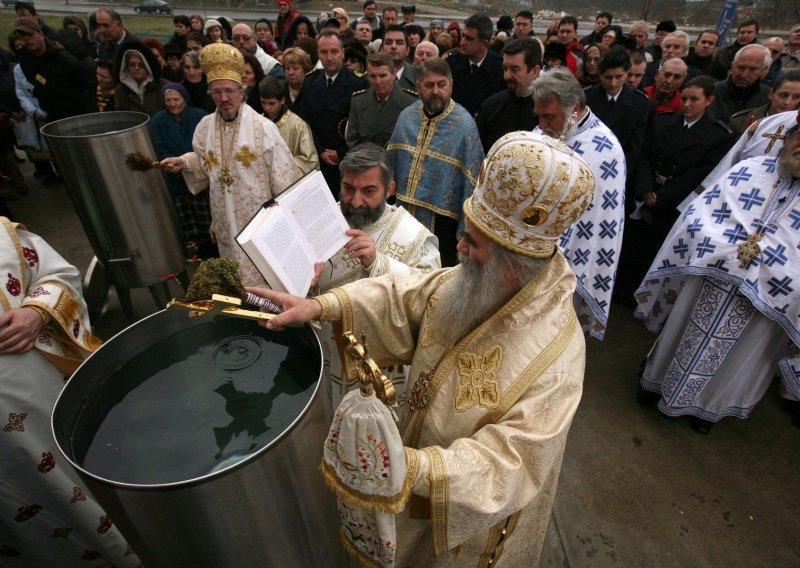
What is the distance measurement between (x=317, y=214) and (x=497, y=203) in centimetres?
81

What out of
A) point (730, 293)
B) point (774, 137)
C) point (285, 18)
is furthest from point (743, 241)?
point (285, 18)

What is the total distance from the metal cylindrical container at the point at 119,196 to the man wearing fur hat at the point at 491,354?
6.71ft

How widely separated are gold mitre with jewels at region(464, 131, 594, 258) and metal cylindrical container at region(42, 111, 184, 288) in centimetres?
246

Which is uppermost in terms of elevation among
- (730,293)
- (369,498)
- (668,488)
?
(369,498)

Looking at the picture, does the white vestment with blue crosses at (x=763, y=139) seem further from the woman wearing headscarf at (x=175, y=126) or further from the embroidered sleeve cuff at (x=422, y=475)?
the woman wearing headscarf at (x=175, y=126)

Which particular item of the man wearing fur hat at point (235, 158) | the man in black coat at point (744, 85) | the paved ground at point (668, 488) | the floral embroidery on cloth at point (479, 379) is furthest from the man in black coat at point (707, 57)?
the floral embroidery on cloth at point (479, 379)

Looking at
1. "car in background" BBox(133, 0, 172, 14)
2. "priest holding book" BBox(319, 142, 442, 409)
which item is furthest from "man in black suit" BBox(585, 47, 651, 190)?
"car in background" BBox(133, 0, 172, 14)

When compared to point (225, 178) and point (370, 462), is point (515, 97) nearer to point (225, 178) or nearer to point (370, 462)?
point (225, 178)

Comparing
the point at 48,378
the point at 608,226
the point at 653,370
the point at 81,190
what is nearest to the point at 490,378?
the point at 48,378

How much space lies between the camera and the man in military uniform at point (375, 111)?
14.8 ft

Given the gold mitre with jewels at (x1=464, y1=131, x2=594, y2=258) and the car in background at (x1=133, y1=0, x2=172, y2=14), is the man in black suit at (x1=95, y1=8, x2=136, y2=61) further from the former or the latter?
the car in background at (x1=133, y1=0, x2=172, y2=14)

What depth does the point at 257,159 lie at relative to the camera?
340 cm

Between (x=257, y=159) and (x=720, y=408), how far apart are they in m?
3.76

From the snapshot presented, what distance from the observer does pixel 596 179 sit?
2.98m
